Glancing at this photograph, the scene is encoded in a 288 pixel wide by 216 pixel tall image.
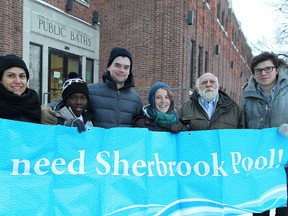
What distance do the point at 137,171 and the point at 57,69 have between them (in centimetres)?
942

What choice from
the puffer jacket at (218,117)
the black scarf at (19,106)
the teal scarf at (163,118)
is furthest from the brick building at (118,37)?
the puffer jacket at (218,117)

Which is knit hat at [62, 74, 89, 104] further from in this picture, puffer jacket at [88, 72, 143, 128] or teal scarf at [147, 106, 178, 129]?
teal scarf at [147, 106, 178, 129]

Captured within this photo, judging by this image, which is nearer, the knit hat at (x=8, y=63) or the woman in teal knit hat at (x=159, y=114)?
the knit hat at (x=8, y=63)

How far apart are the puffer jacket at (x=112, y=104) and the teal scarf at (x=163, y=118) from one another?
250mm

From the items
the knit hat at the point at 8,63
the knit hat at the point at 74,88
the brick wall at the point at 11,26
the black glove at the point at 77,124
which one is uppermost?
the brick wall at the point at 11,26

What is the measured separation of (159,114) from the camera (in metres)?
3.14

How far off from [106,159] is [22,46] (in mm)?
7710

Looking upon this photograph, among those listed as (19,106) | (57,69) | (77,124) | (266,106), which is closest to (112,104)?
(77,124)

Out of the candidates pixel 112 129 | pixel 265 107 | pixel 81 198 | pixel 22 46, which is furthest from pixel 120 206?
pixel 22 46

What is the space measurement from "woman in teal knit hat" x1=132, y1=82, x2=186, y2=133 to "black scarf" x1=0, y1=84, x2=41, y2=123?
40.7 inches

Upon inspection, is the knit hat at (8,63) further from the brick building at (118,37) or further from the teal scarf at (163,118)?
the brick building at (118,37)

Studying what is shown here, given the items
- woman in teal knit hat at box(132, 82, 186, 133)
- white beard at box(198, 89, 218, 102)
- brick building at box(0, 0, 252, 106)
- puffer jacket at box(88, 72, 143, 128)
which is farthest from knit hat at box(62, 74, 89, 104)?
→ brick building at box(0, 0, 252, 106)

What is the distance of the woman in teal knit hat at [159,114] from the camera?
3146 mm

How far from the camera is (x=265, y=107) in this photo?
3.21 m
